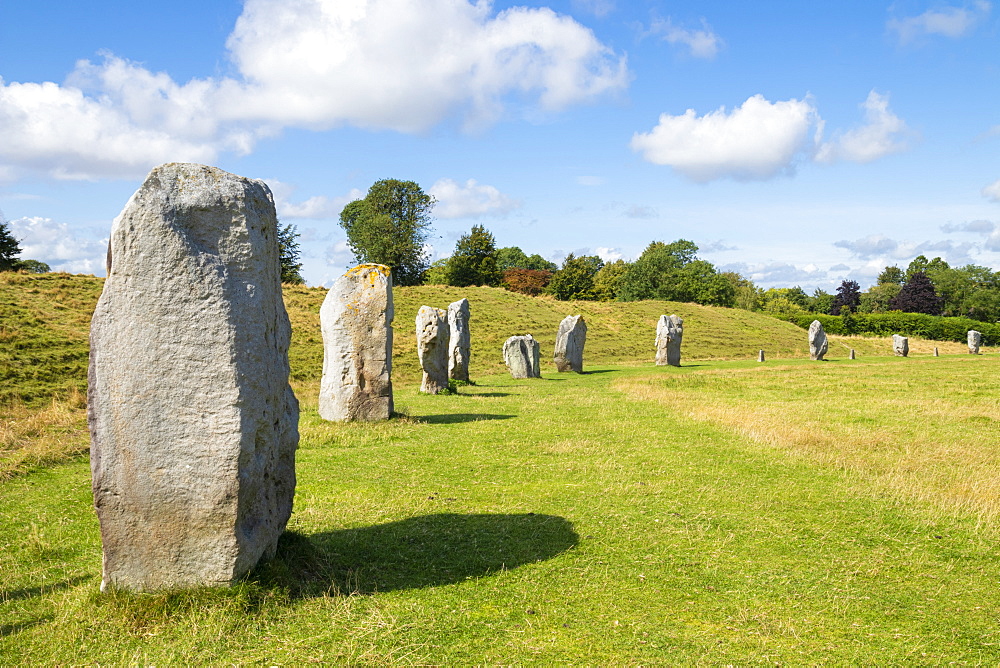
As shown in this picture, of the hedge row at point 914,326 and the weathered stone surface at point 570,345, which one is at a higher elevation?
the hedge row at point 914,326

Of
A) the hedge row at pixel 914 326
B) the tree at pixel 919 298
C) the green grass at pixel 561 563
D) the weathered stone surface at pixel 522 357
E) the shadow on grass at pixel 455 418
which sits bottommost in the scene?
the green grass at pixel 561 563

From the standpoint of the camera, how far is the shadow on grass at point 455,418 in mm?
14539

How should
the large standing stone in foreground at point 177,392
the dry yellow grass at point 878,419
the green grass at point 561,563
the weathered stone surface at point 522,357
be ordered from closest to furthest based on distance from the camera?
the green grass at point 561,563
the large standing stone in foreground at point 177,392
the dry yellow grass at point 878,419
the weathered stone surface at point 522,357

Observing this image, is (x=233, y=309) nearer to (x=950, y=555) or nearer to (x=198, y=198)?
(x=198, y=198)

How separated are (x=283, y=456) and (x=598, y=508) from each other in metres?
3.79

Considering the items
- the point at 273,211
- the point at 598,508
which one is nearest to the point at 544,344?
the point at 598,508

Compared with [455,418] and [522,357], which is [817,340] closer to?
[522,357]

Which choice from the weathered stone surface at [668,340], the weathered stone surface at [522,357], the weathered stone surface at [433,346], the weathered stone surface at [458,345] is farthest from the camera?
the weathered stone surface at [668,340]

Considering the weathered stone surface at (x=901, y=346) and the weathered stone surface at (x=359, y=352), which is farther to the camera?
the weathered stone surface at (x=901, y=346)

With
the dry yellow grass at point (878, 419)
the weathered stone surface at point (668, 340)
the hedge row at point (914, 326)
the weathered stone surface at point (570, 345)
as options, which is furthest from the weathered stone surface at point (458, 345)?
the hedge row at point (914, 326)

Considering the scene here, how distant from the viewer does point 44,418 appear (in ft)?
44.0

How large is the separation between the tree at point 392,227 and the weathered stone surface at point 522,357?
124 feet

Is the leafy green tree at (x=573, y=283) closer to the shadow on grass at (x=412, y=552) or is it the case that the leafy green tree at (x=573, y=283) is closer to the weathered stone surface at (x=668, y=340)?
the weathered stone surface at (x=668, y=340)

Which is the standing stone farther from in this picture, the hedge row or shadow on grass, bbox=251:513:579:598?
shadow on grass, bbox=251:513:579:598
